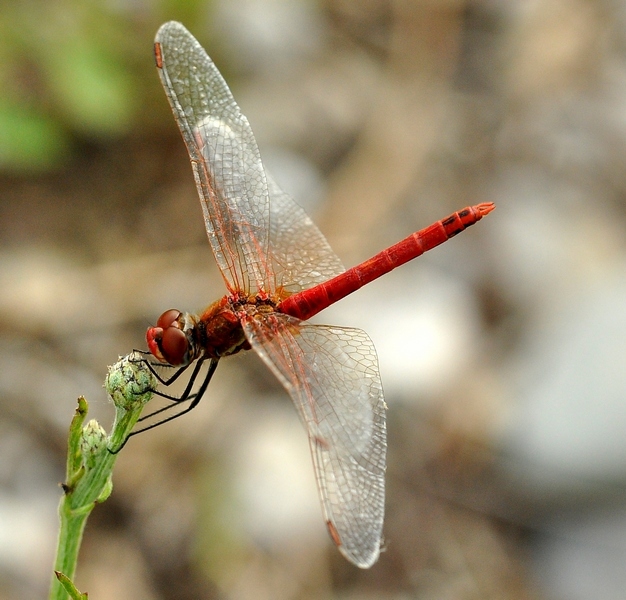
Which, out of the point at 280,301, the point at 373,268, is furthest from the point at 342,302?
the point at 280,301

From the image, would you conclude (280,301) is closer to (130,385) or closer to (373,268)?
(373,268)

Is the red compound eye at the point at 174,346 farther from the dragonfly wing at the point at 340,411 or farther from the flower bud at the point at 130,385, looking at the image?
the flower bud at the point at 130,385

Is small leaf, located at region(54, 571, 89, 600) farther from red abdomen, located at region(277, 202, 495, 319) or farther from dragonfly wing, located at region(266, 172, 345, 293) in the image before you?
dragonfly wing, located at region(266, 172, 345, 293)

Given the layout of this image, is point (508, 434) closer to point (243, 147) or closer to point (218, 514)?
point (218, 514)

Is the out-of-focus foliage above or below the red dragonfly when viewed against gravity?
above

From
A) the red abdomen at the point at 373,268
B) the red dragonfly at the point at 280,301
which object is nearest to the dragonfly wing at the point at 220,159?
the red dragonfly at the point at 280,301

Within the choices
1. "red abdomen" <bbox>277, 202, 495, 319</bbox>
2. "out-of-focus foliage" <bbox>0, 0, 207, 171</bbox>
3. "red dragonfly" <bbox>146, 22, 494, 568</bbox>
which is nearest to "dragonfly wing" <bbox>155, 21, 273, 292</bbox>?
"red dragonfly" <bbox>146, 22, 494, 568</bbox>
